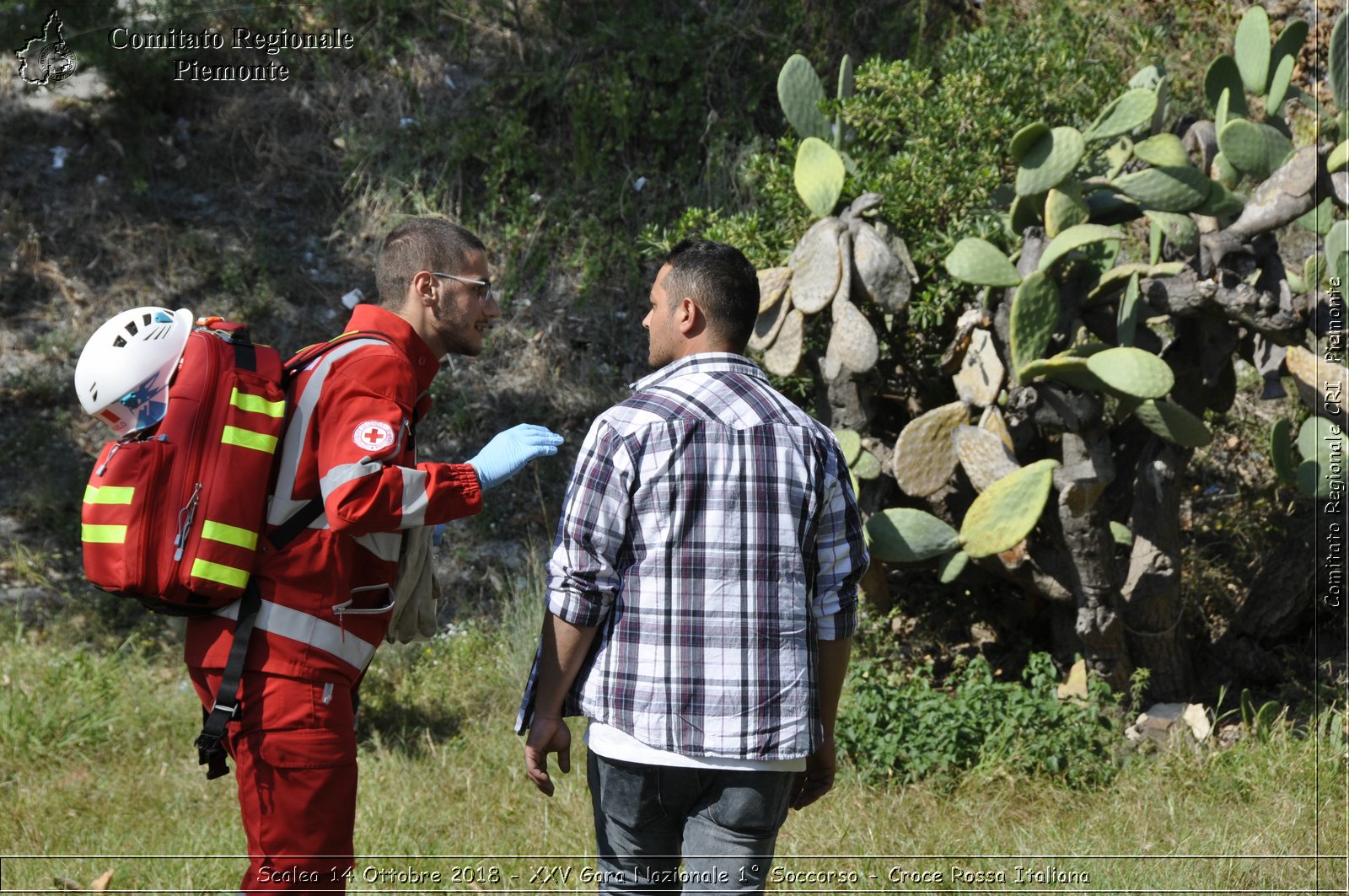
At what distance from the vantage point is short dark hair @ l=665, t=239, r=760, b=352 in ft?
7.86

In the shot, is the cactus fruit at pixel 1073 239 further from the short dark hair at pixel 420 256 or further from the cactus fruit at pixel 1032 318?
the short dark hair at pixel 420 256

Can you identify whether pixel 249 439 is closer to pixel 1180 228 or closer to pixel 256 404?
pixel 256 404

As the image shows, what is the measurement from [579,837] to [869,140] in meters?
3.56

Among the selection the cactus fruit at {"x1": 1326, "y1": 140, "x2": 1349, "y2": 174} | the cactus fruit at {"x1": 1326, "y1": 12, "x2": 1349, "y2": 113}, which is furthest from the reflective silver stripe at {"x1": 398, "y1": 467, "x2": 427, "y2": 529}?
the cactus fruit at {"x1": 1326, "y1": 12, "x2": 1349, "y2": 113}

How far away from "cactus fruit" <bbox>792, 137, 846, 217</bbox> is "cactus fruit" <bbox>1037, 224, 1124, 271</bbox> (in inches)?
34.4

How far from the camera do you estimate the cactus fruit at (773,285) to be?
453cm

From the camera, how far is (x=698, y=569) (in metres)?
2.23

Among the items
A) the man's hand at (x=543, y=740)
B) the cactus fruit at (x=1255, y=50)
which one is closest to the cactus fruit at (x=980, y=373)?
the cactus fruit at (x=1255, y=50)

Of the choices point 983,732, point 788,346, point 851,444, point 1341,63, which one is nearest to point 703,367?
point 788,346

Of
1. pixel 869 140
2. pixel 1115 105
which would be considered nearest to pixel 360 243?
pixel 869 140

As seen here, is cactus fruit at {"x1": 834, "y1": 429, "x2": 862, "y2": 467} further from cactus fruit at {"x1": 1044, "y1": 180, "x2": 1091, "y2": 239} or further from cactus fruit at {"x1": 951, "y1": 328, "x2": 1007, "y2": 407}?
cactus fruit at {"x1": 1044, "y1": 180, "x2": 1091, "y2": 239}

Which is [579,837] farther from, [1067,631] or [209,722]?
[1067,631]

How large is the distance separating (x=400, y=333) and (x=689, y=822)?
1.29m

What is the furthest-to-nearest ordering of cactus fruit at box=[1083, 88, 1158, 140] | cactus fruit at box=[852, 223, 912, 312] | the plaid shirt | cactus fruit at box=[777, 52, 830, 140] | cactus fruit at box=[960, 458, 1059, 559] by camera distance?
cactus fruit at box=[777, 52, 830, 140] → cactus fruit at box=[852, 223, 912, 312] → cactus fruit at box=[1083, 88, 1158, 140] → cactus fruit at box=[960, 458, 1059, 559] → the plaid shirt
